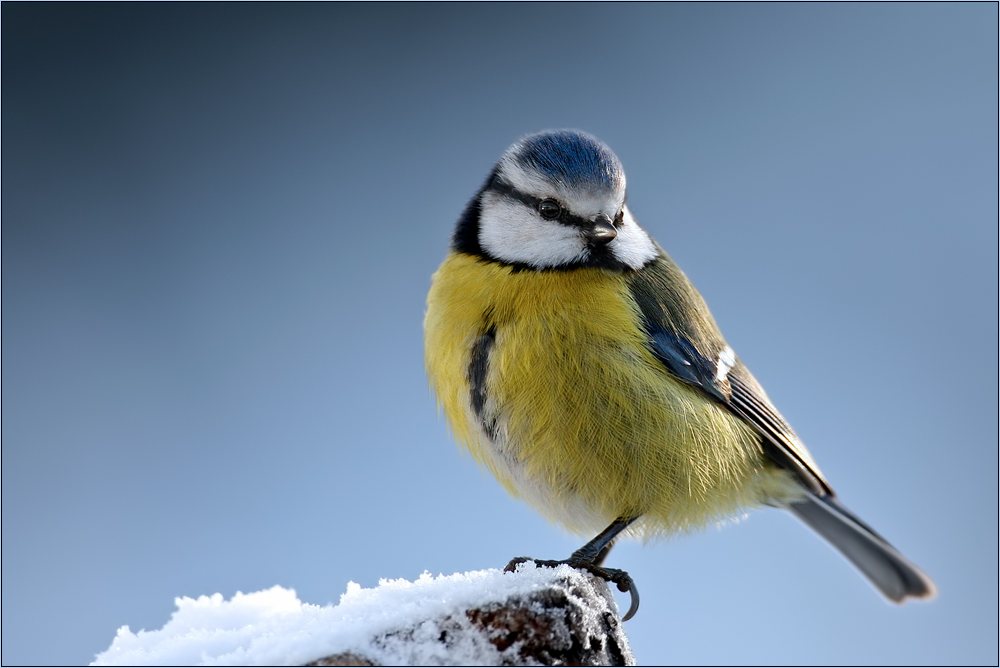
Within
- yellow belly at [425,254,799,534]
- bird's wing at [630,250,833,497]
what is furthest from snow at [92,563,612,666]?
bird's wing at [630,250,833,497]

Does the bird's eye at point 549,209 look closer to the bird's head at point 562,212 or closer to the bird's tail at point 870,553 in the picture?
the bird's head at point 562,212

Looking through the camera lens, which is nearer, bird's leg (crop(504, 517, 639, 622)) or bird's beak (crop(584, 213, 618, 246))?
bird's leg (crop(504, 517, 639, 622))

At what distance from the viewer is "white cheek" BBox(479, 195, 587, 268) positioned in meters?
1.62

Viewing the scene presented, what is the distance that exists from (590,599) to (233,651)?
0.49 meters

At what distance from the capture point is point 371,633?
1.01 meters

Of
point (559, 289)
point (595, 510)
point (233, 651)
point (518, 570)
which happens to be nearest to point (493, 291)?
point (559, 289)

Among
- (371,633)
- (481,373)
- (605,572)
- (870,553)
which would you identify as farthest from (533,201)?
(870,553)

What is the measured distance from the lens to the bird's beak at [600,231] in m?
1.58

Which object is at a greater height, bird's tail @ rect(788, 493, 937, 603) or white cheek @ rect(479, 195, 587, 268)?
white cheek @ rect(479, 195, 587, 268)

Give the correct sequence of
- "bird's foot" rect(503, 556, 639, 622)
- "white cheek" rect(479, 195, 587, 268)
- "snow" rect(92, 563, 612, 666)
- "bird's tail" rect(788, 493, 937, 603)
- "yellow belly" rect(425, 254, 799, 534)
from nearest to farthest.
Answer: "snow" rect(92, 563, 612, 666) → "bird's foot" rect(503, 556, 639, 622) → "yellow belly" rect(425, 254, 799, 534) → "white cheek" rect(479, 195, 587, 268) → "bird's tail" rect(788, 493, 937, 603)

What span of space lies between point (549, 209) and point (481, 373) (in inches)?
15.1

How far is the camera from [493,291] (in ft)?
5.24

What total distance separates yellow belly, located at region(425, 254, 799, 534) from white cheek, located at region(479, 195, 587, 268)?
38mm

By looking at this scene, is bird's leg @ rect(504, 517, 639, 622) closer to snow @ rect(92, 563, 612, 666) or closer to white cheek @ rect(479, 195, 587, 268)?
snow @ rect(92, 563, 612, 666)
